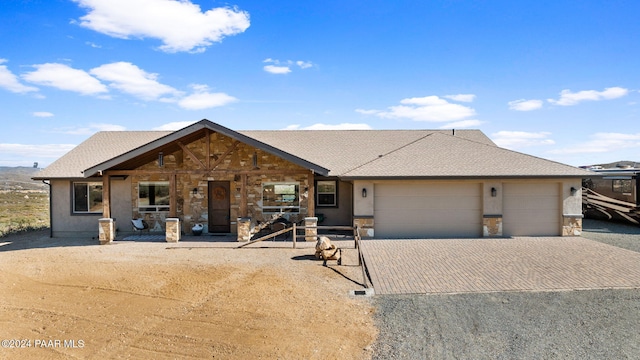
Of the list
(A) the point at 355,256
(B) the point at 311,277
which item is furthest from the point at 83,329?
(A) the point at 355,256

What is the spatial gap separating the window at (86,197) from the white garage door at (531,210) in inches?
614

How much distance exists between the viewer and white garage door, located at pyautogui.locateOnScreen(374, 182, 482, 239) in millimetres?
14367

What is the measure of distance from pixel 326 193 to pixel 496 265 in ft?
24.1

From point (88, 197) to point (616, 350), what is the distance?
54.9 feet

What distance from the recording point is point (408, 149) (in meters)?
16.4

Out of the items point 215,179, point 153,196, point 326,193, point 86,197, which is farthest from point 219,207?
point 86,197

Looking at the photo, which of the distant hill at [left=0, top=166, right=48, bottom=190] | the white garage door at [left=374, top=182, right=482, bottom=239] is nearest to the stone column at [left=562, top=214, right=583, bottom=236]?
the white garage door at [left=374, top=182, right=482, bottom=239]

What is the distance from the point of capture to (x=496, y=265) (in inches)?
398

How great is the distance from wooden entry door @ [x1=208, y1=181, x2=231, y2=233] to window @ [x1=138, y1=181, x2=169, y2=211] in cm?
182

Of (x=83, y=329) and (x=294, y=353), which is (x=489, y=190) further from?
(x=83, y=329)

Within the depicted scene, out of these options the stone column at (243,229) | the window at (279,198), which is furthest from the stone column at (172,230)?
the window at (279,198)

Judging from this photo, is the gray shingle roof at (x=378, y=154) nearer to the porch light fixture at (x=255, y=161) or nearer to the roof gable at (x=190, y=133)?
the roof gable at (x=190, y=133)

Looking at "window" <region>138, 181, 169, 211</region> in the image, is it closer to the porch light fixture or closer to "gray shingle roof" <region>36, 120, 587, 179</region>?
"gray shingle roof" <region>36, 120, 587, 179</region>

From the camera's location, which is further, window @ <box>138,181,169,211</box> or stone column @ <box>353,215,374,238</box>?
window @ <box>138,181,169,211</box>
